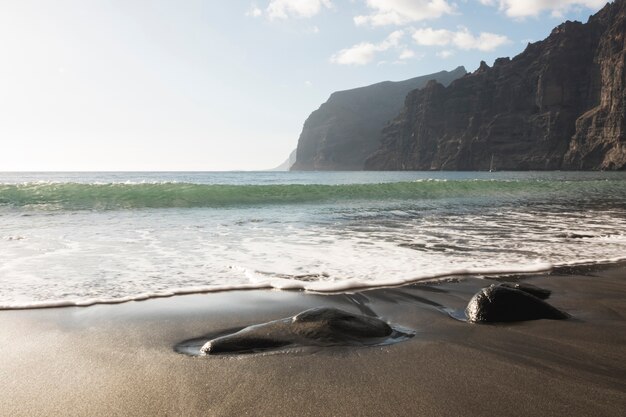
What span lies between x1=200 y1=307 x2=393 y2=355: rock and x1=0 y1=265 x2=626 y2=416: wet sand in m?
0.13

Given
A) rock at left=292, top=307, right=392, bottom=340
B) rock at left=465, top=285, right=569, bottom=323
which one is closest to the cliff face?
rock at left=465, top=285, right=569, bottom=323

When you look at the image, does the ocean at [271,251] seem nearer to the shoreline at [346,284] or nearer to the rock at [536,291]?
the shoreline at [346,284]

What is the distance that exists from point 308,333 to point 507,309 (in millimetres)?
1738

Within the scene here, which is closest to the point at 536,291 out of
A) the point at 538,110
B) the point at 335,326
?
the point at 335,326

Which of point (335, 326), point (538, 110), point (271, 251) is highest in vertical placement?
point (538, 110)

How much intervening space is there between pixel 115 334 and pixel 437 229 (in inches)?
297

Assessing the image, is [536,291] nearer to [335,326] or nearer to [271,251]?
Result: [335,326]

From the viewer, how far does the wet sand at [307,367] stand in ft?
7.04

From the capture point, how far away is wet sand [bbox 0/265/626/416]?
2145mm

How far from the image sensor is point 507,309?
11.8 ft

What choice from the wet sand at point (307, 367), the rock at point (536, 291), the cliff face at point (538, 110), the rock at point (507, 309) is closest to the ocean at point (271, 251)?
the wet sand at point (307, 367)

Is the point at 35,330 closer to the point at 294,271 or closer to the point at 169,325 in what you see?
the point at 169,325

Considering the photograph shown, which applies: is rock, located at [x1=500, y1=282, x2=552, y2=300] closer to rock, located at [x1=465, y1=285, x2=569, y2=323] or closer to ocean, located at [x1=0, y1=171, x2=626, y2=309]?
rock, located at [x1=465, y1=285, x2=569, y2=323]

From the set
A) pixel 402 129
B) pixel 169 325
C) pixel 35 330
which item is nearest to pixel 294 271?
pixel 169 325
